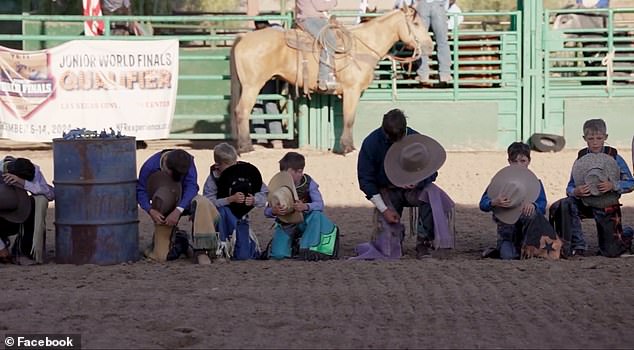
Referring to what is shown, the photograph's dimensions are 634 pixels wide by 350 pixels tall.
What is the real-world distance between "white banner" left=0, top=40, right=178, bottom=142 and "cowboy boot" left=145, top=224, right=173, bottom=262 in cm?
715

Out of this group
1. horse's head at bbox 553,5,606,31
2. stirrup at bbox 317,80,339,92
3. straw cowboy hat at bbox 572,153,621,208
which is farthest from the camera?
horse's head at bbox 553,5,606,31

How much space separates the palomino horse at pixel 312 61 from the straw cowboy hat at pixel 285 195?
7.14 m

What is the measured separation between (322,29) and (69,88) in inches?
131

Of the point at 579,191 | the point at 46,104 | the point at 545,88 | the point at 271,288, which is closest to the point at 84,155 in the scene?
the point at 271,288

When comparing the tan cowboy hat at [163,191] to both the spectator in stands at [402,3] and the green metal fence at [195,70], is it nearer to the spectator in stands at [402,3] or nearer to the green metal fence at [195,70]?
the green metal fence at [195,70]

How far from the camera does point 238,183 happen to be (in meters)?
8.47

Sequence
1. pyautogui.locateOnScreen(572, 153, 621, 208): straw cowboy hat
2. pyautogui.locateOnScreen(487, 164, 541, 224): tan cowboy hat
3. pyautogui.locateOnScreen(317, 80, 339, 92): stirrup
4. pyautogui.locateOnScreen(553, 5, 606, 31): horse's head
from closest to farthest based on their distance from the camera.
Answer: pyautogui.locateOnScreen(487, 164, 541, 224): tan cowboy hat < pyautogui.locateOnScreen(572, 153, 621, 208): straw cowboy hat < pyautogui.locateOnScreen(317, 80, 339, 92): stirrup < pyautogui.locateOnScreen(553, 5, 606, 31): horse's head

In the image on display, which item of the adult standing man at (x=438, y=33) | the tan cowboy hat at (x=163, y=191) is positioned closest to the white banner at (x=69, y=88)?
the adult standing man at (x=438, y=33)

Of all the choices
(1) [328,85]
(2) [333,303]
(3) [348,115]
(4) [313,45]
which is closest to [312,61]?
(4) [313,45]

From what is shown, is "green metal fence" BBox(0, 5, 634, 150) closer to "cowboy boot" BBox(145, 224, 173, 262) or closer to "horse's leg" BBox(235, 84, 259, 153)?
"horse's leg" BBox(235, 84, 259, 153)

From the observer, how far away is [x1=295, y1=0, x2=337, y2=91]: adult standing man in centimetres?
1553

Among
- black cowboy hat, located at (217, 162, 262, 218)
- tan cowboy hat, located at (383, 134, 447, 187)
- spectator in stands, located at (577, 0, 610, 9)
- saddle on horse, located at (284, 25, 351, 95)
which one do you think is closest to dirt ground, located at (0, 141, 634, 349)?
black cowboy hat, located at (217, 162, 262, 218)

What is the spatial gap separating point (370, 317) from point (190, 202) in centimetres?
237

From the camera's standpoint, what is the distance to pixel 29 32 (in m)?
17.7
